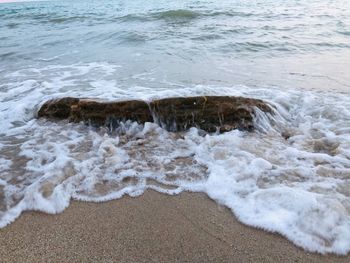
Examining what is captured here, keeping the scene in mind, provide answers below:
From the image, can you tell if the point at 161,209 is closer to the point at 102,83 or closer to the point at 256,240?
the point at 256,240

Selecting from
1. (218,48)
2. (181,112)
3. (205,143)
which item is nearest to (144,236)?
(205,143)

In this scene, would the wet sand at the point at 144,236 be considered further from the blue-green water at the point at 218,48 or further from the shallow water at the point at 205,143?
the blue-green water at the point at 218,48

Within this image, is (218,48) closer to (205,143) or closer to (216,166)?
(205,143)

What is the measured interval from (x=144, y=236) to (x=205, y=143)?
1.59 meters

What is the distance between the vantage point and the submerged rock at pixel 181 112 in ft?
13.7

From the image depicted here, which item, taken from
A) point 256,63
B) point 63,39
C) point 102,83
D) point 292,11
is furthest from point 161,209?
point 292,11

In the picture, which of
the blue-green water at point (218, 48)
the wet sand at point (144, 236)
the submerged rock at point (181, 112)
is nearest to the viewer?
the wet sand at point (144, 236)

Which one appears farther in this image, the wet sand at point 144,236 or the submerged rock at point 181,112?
the submerged rock at point 181,112

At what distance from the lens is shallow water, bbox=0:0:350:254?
2.78 m

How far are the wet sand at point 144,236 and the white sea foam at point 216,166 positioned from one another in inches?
4.6

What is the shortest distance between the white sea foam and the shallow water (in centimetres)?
1

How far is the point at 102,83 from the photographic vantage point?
6.29 metres

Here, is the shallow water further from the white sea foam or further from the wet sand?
the wet sand

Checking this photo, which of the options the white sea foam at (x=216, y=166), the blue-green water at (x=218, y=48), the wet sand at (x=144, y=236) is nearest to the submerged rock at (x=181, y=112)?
the white sea foam at (x=216, y=166)
